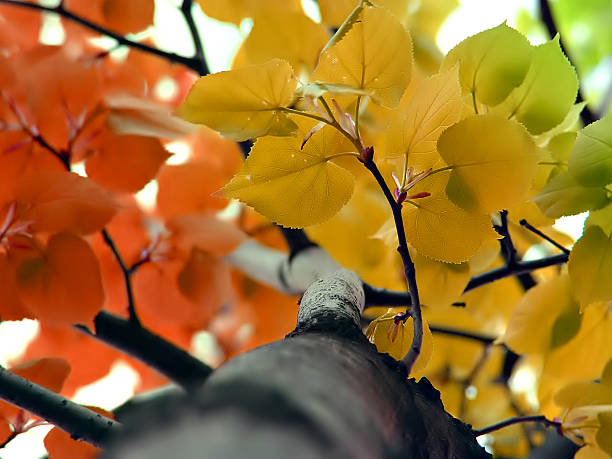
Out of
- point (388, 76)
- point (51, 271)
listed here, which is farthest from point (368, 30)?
point (51, 271)

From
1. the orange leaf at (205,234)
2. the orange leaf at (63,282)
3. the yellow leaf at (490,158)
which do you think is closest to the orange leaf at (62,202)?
the orange leaf at (63,282)

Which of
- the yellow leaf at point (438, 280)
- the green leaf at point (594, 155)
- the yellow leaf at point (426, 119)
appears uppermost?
the green leaf at point (594, 155)

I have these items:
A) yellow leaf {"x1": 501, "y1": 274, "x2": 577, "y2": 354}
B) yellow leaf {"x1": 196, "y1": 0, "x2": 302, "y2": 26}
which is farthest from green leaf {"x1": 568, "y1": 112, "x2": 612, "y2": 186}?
yellow leaf {"x1": 196, "y1": 0, "x2": 302, "y2": 26}

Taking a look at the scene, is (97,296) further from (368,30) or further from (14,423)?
(368,30)

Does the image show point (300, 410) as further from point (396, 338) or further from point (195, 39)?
point (195, 39)

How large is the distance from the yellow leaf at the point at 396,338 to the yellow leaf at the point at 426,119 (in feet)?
0.26

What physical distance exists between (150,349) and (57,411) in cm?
18

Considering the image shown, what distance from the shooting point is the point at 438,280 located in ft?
1.10

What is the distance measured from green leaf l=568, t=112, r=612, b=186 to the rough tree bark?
144mm

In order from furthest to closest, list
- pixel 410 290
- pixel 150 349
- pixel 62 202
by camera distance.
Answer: pixel 150 349 → pixel 62 202 → pixel 410 290

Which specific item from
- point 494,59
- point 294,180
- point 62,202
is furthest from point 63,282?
point 494,59

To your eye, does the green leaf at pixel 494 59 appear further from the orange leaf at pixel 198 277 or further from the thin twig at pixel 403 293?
the orange leaf at pixel 198 277

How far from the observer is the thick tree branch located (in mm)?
286

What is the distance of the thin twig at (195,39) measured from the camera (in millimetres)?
520
